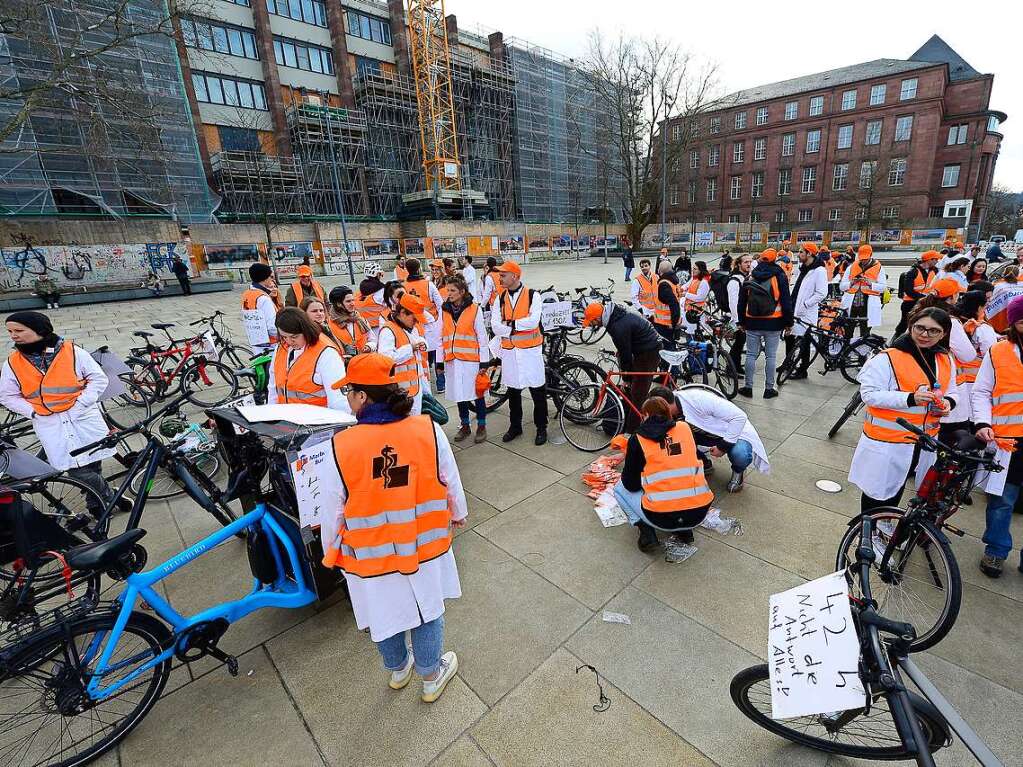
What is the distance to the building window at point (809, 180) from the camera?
1944 inches

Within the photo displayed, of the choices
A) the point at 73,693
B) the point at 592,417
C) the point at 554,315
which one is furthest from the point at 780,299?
the point at 73,693

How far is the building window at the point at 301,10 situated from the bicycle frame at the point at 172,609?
41.3m

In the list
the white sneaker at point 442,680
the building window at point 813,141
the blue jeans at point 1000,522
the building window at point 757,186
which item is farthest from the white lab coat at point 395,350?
the building window at point 813,141

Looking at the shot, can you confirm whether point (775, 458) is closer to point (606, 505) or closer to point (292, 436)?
point (606, 505)

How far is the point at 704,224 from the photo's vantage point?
5372cm

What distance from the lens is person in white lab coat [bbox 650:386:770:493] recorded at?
165 inches

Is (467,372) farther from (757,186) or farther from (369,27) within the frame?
(757,186)

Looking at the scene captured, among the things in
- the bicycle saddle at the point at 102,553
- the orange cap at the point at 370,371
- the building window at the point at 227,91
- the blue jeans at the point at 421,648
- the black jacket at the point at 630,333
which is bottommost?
the blue jeans at the point at 421,648

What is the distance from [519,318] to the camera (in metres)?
5.21

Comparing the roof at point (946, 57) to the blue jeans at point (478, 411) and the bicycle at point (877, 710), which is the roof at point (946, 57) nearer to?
the blue jeans at point (478, 411)

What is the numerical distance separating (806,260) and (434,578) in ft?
26.6

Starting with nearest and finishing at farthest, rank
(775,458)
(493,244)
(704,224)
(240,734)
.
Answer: (240,734), (775,458), (493,244), (704,224)

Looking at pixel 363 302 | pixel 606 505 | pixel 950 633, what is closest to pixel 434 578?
pixel 606 505

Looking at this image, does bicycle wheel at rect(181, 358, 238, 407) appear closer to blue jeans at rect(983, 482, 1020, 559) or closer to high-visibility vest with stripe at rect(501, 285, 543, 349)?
high-visibility vest with stripe at rect(501, 285, 543, 349)
